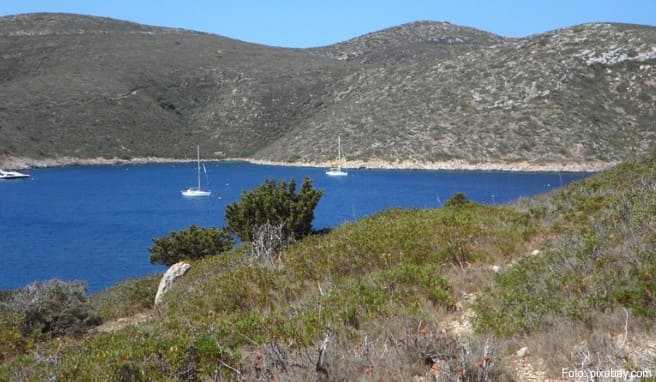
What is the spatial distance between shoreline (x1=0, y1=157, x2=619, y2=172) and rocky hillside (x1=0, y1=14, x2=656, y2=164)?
0.93 meters

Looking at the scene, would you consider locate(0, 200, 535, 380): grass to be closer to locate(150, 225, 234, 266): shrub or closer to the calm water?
locate(150, 225, 234, 266): shrub

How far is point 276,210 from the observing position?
47.8 ft

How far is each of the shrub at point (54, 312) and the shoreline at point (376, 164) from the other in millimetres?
72427

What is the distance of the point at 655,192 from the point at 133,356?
6.89 metres

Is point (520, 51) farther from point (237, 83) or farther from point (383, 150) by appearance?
point (237, 83)

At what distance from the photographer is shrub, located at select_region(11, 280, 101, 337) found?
11141mm

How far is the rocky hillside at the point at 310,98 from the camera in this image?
87.9m

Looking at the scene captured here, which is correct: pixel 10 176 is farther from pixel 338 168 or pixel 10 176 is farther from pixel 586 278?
pixel 586 278

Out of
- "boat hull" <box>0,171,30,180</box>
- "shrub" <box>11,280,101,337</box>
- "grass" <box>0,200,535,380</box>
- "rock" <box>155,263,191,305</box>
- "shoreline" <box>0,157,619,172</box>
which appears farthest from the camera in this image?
"boat hull" <box>0,171,30,180</box>

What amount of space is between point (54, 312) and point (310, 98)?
382ft

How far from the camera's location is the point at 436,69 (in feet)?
341

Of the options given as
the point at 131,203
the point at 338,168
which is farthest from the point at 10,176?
the point at 338,168

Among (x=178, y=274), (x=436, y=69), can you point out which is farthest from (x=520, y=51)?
(x=178, y=274)

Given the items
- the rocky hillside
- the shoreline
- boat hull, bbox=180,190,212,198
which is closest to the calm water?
boat hull, bbox=180,190,212,198
